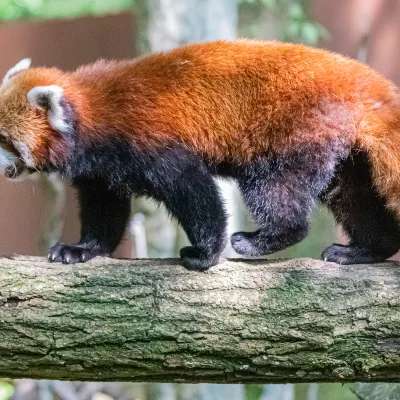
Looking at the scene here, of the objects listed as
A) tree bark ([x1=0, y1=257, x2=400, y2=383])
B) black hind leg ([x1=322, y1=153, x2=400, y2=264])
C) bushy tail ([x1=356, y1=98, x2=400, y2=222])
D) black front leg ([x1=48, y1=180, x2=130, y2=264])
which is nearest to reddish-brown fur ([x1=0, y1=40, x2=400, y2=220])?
bushy tail ([x1=356, y1=98, x2=400, y2=222])

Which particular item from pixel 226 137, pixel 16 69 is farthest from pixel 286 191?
pixel 16 69

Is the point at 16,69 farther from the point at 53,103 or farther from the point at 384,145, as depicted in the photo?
the point at 384,145

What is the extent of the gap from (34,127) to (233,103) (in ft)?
2.60

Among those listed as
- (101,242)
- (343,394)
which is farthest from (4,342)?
(343,394)

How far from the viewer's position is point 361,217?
2381 mm

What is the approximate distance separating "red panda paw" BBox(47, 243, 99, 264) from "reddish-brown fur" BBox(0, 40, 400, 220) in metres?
0.39

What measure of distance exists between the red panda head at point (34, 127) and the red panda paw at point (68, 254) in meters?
0.33

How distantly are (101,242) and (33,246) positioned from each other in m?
2.39

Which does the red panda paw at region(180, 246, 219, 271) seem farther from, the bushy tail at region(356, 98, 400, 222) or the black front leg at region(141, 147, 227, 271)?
the bushy tail at region(356, 98, 400, 222)

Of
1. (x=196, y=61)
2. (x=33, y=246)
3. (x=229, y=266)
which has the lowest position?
(x=33, y=246)

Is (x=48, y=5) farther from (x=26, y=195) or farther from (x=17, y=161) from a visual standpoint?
(x=17, y=161)

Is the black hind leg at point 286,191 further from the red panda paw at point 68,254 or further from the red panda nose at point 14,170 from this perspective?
the red panda nose at point 14,170

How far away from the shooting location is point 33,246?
15.4 ft

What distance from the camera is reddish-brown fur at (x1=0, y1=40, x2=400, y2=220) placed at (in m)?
2.24
